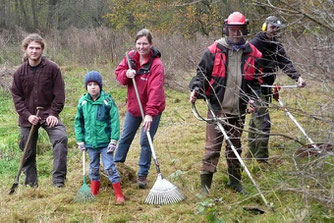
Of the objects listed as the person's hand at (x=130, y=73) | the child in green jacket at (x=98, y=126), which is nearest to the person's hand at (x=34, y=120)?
the child in green jacket at (x=98, y=126)

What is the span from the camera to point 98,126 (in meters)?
4.76

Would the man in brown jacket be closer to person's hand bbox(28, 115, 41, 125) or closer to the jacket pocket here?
person's hand bbox(28, 115, 41, 125)

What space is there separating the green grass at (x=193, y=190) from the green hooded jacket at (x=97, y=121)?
64 cm

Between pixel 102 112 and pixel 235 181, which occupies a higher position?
pixel 102 112

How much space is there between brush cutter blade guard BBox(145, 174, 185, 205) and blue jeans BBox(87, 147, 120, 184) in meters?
0.43

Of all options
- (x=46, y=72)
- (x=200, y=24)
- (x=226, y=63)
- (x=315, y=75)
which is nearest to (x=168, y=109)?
(x=46, y=72)

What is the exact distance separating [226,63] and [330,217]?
1.81m

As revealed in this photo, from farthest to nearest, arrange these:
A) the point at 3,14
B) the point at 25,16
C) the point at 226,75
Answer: the point at 25,16, the point at 3,14, the point at 226,75

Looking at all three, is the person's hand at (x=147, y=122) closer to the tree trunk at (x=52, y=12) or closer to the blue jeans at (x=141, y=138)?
the blue jeans at (x=141, y=138)

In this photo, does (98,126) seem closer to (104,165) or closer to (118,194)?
(104,165)

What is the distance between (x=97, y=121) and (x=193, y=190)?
132 centimetres

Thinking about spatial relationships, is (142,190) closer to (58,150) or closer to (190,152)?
(58,150)

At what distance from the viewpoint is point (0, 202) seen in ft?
15.3

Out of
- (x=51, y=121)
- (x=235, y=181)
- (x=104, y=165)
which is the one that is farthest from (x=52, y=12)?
(x=235, y=181)
